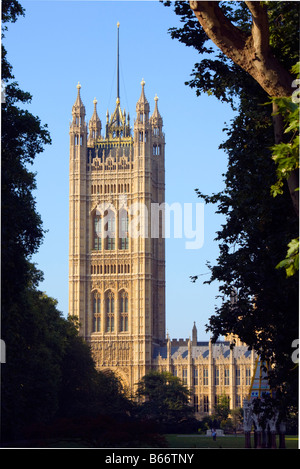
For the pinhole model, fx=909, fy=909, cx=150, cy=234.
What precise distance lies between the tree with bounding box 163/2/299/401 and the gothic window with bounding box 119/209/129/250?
3118 inches

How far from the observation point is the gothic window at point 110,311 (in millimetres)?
101456

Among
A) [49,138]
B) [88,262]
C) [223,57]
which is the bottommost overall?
[49,138]

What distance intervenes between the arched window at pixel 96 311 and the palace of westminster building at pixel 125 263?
0.37 feet

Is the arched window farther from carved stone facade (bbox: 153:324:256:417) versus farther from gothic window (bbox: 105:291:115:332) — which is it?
carved stone facade (bbox: 153:324:256:417)

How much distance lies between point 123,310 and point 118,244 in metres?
7.48

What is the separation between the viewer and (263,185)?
18906 mm

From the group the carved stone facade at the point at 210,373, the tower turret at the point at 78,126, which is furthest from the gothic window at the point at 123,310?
the tower turret at the point at 78,126

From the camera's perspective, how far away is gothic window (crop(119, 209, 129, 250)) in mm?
102250

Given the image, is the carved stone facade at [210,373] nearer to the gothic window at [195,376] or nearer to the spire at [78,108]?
the gothic window at [195,376]

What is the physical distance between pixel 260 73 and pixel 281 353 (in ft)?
31.5

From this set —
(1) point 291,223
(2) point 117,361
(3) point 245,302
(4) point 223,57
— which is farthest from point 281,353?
(2) point 117,361

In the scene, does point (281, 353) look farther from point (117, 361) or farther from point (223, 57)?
point (117, 361)
